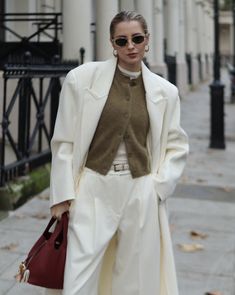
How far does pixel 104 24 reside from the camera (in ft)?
35.7

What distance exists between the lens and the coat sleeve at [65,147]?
2.76 meters

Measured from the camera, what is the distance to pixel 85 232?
9.05ft

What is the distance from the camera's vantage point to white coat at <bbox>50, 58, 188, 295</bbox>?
2.76 metres

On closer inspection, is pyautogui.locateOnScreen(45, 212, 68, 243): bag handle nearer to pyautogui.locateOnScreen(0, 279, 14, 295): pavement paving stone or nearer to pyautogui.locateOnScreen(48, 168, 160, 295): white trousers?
pyautogui.locateOnScreen(48, 168, 160, 295): white trousers

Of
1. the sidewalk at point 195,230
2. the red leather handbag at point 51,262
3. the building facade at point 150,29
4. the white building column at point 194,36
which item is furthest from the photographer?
the white building column at point 194,36

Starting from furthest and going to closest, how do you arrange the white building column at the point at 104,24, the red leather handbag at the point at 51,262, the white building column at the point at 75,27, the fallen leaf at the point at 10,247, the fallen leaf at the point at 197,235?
the white building column at the point at 104,24, the white building column at the point at 75,27, the fallen leaf at the point at 197,235, the fallen leaf at the point at 10,247, the red leather handbag at the point at 51,262

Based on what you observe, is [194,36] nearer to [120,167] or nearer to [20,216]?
[20,216]

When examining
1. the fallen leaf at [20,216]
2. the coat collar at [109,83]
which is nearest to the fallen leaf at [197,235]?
the fallen leaf at [20,216]

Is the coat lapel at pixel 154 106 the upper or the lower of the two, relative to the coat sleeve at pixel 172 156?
upper

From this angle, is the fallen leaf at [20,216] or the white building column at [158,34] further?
the white building column at [158,34]

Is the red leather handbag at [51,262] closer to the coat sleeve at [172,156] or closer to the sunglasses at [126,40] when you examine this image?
the coat sleeve at [172,156]

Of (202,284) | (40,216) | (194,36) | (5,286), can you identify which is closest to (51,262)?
(5,286)

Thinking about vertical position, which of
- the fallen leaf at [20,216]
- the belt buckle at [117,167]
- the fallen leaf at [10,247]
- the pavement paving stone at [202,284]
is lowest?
the pavement paving stone at [202,284]

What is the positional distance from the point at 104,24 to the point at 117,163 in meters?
8.44
